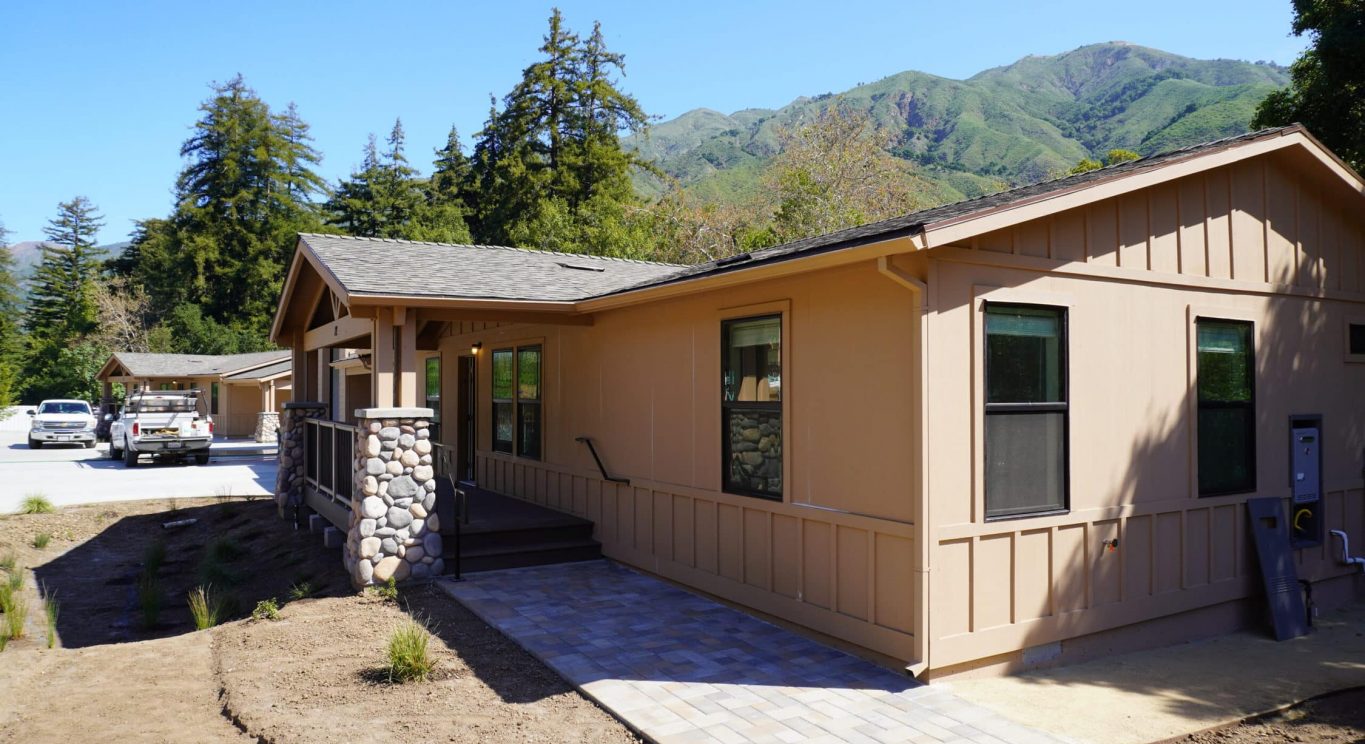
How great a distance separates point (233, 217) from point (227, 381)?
18942 mm

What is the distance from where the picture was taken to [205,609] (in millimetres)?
7383

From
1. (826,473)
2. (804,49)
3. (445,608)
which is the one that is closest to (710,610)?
(826,473)

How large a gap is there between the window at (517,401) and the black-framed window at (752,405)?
3.85 meters

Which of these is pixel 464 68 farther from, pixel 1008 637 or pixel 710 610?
pixel 1008 637

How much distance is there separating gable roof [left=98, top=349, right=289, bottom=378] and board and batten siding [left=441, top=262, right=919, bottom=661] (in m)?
26.6

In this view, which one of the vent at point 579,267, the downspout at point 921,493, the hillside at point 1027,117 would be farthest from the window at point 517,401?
the hillside at point 1027,117

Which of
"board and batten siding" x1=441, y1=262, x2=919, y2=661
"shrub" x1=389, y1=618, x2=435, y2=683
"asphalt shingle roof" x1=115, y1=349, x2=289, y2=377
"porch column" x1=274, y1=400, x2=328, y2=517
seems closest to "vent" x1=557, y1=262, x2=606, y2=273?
"board and batten siding" x1=441, y1=262, x2=919, y2=661

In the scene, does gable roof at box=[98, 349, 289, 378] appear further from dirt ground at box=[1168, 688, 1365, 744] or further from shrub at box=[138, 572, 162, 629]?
dirt ground at box=[1168, 688, 1365, 744]

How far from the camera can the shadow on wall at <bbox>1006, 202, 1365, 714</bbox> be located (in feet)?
18.7

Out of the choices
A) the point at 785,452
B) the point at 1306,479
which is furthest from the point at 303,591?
the point at 1306,479

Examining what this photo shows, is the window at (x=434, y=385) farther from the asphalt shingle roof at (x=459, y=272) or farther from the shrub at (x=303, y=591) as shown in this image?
the shrub at (x=303, y=591)

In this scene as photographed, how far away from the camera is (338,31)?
13250 millimetres

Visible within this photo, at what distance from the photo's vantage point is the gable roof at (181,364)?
3041cm

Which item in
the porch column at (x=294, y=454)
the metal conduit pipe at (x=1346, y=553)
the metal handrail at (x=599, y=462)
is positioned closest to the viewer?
the metal conduit pipe at (x=1346, y=553)
